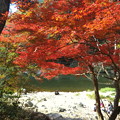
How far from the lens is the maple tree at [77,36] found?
4.72 m

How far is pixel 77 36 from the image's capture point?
4.66 metres

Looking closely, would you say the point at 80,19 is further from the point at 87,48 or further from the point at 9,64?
the point at 9,64

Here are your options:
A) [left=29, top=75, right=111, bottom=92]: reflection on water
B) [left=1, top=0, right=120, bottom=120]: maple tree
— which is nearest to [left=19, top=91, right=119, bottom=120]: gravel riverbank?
[left=1, top=0, right=120, bottom=120]: maple tree

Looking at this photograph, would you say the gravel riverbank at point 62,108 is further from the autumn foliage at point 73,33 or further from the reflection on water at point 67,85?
the reflection on water at point 67,85

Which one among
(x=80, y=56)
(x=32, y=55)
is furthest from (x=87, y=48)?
(x=32, y=55)

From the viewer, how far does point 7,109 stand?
431 cm

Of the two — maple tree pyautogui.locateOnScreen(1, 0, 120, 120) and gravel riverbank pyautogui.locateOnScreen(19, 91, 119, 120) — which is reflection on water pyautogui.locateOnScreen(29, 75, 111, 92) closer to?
gravel riverbank pyautogui.locateOnScreen(19, 91, 119, 120)

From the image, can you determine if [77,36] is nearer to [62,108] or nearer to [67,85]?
[62,108]

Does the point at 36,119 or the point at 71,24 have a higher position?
the point at 71,24

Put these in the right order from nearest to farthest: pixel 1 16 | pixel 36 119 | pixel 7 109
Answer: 1. pixel 7 109
2. pixel 1 16
3. pixel 36 119

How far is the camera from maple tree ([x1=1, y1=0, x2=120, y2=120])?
15.5 feet

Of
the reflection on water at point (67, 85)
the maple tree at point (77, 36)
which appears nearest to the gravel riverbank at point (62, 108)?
the maple tree at point (77, 36)

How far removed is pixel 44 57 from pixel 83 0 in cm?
276

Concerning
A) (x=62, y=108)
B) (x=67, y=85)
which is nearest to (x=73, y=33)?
(x=62, y=108)
